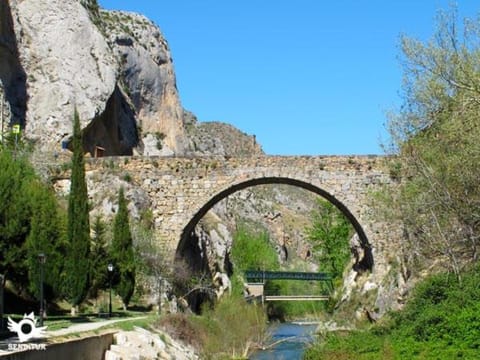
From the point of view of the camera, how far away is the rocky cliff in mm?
38594

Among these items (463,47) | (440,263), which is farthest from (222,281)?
(463,47)

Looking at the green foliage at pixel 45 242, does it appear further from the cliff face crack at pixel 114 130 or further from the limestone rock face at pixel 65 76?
the limestone rock face at pixel 65 76

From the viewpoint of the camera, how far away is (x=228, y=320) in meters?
29.8

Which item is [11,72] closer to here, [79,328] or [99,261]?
[99,261]

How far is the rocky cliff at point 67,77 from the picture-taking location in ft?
127

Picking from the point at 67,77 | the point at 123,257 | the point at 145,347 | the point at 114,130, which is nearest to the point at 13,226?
the point at 145,347

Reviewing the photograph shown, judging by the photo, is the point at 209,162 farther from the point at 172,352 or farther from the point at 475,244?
the point at 475,244

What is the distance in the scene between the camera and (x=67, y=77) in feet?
A: 133

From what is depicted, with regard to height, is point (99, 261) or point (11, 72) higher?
point (11, 72)

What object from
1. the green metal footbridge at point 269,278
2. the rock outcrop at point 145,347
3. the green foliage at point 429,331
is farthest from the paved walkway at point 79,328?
the green metal footbridge at point 269,278

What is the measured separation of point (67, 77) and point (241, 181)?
1343 cm

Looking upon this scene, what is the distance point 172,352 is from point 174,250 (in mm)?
9857

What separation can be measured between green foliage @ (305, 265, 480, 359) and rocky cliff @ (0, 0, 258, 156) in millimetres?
20876

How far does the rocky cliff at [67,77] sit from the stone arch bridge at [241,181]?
5.96 metres
